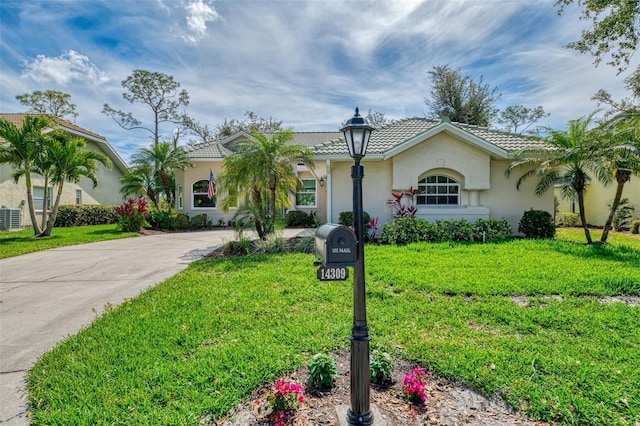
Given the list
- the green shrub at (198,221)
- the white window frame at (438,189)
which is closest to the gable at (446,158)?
the white window frame at (438,189)

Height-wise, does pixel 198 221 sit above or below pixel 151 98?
below

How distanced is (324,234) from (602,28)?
1742 cm

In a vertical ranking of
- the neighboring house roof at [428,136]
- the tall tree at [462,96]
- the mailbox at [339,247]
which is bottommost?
the mailbox at [339,247]

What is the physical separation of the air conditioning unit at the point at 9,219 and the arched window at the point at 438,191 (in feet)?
71.6

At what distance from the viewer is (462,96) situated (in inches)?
1003

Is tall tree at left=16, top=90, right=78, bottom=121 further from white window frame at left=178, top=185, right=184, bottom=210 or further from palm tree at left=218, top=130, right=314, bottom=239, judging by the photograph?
palm tree at left=218, top=130, right=314, bottom=239

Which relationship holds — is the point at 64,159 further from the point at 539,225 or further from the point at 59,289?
the point at 539,225

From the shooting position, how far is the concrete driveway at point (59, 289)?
12.4 feet

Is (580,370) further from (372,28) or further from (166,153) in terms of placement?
(166,153)

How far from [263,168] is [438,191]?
7181 mm

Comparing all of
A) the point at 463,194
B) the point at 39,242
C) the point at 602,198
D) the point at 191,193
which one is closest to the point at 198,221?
the point at 191,193

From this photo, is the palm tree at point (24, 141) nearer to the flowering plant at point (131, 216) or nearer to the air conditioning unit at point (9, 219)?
the flowering plant at point (131, 216)

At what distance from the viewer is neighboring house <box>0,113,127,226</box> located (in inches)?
703

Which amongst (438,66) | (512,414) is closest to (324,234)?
(512,414)
